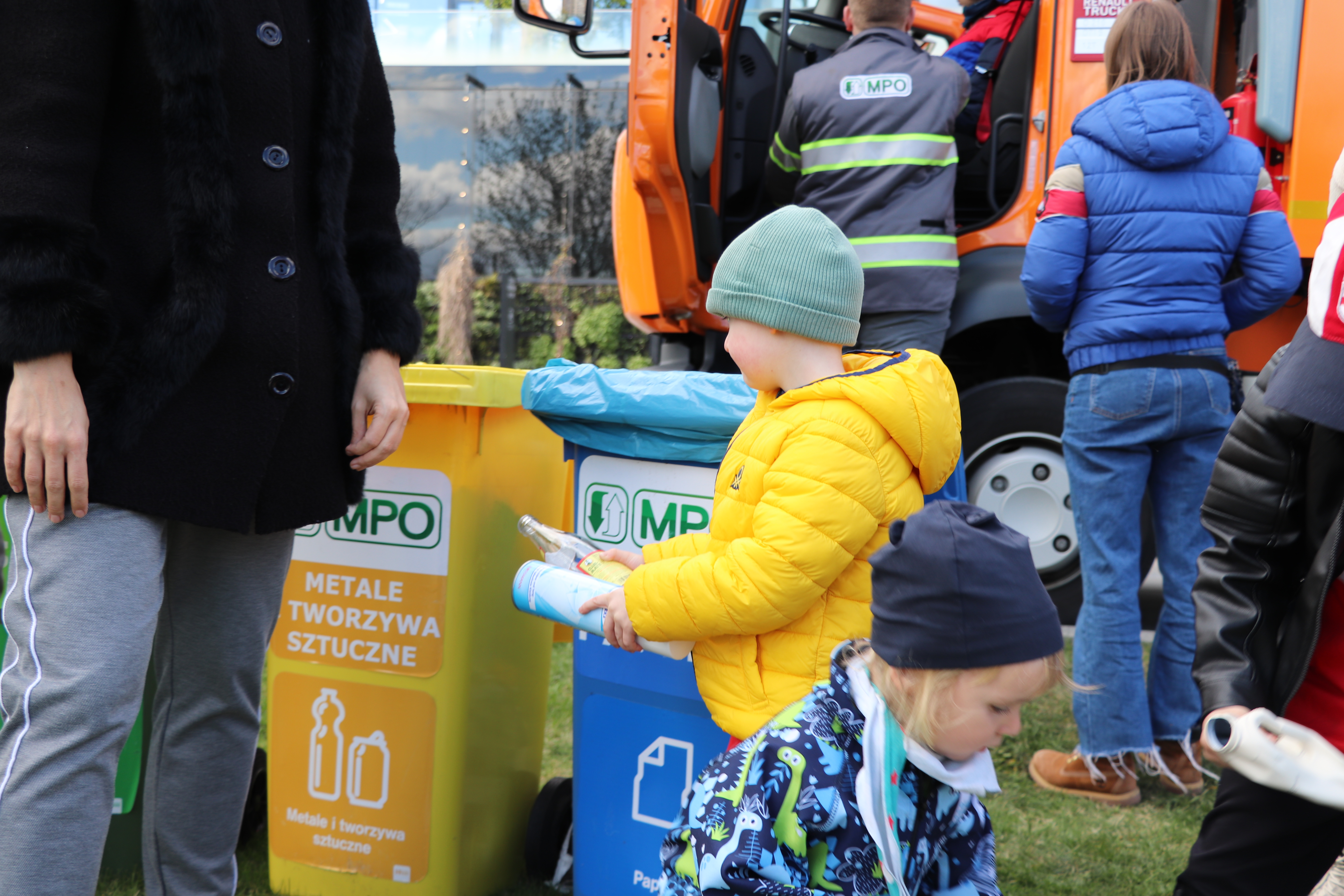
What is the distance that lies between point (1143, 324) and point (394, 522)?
1.90 m

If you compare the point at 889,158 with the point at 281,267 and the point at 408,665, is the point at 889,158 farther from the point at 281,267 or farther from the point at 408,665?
the point at 281,267

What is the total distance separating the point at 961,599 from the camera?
1256 millimetres

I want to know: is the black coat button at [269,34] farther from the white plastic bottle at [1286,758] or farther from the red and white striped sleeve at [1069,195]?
the red and white striped sleeve at [1069,195]

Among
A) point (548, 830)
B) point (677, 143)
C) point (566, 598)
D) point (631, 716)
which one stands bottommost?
point (548, 830)

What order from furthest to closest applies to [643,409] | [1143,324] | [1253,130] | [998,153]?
[998,153]
[1253,130]
[1143,324]
[643,409]

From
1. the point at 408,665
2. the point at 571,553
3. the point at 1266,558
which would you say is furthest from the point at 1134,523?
the point at 408,665

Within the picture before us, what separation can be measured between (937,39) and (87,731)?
494 centimetres

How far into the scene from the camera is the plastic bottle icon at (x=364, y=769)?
2.33 m

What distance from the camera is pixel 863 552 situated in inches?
65.5

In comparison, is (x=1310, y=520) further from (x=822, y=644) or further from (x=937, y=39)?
(x=937, y=39)

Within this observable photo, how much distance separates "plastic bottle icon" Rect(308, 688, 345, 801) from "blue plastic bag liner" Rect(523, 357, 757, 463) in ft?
2.50

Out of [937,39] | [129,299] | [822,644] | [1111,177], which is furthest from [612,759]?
[937,39]

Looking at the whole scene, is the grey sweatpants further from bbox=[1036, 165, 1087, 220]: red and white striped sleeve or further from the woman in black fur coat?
bbox=[1036, 165, 1087, 220]: red and white striped sleeve

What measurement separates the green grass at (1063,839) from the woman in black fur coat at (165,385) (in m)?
0.94
